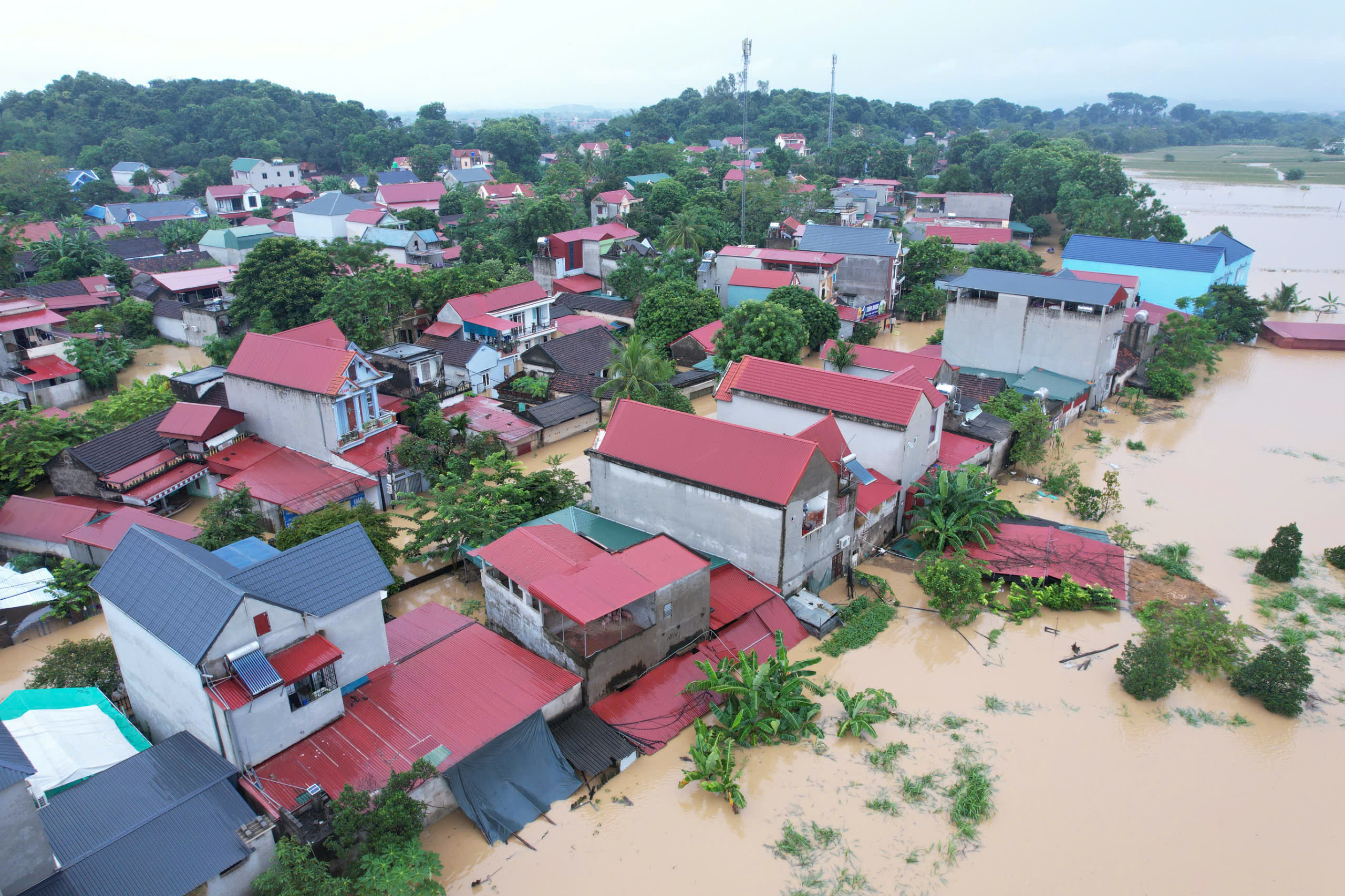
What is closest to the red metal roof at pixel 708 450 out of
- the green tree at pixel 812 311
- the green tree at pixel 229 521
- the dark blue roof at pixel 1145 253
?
the green tree at pixel 229 521

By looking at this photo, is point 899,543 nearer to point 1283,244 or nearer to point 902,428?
point 902,428

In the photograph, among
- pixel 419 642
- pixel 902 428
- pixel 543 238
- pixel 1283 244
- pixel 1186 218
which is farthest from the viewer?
pixel 1186 218

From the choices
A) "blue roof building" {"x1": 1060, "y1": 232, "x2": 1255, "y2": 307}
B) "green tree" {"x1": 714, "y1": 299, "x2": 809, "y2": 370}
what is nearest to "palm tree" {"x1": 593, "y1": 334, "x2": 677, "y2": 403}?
"green tree" {"x1": 714, "y1": 299, "x2": 809, "y2": 370}

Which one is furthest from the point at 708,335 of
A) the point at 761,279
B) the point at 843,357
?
the point at 843,357

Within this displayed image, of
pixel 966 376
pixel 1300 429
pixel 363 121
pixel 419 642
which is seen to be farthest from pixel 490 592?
pixel 363 121

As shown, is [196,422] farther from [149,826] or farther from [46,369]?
[149,826]

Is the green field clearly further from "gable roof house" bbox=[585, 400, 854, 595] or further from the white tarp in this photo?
the white tarp
